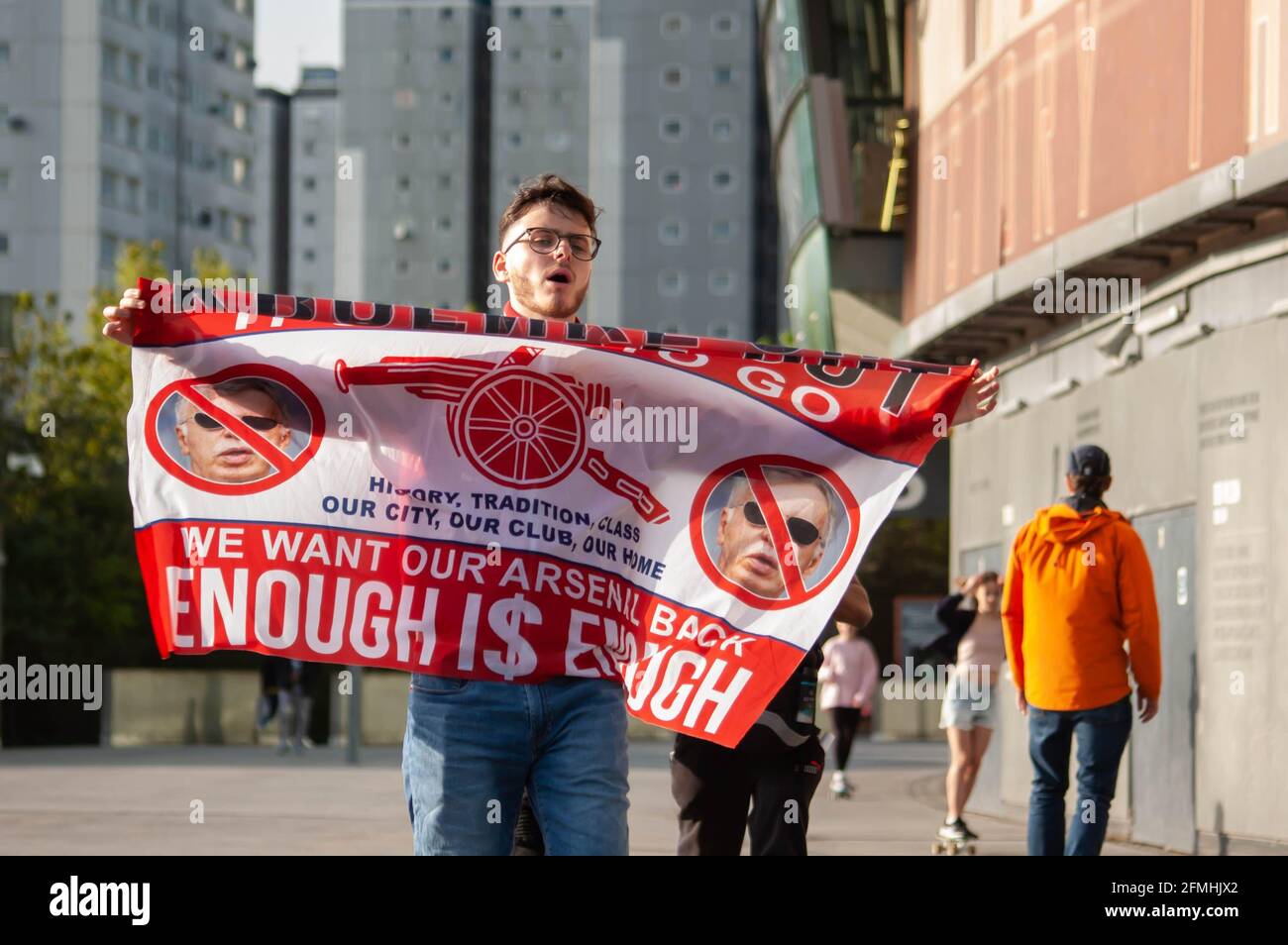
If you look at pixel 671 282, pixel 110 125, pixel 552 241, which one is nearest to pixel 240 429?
pixel 552 241

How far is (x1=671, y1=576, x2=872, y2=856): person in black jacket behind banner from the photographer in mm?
6906

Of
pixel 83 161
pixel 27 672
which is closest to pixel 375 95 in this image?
pixel 83 161

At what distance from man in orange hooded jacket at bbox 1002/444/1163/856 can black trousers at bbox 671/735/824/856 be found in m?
2.99

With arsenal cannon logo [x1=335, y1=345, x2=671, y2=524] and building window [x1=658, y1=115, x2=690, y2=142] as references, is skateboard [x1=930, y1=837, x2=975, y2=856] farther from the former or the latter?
building window [x1=658, y1=115, x2=690, y2=142]

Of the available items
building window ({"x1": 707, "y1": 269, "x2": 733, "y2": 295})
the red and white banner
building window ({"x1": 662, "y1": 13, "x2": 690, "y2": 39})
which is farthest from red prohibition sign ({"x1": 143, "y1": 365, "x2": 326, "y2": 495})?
building window ({"x1": 662, "y1": 13, "x2": 690, "y2": 39})

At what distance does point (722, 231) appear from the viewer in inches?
4419

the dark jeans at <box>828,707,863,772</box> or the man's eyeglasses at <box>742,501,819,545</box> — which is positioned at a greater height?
the man's eyeglasses at <box>742,501,819,545</box>

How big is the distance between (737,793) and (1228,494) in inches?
281

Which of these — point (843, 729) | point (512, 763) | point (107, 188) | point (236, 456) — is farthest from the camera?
point (107, 188)

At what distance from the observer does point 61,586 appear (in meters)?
38.9

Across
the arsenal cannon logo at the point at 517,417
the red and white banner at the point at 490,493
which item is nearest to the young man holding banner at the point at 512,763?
the red and white banner at the point at 490,493

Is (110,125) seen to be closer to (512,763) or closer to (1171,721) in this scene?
(1171,721)

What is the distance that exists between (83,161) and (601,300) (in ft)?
88.6

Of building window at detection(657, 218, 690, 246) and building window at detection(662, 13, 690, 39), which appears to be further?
building window at detection(662, 13, 690, 39)
